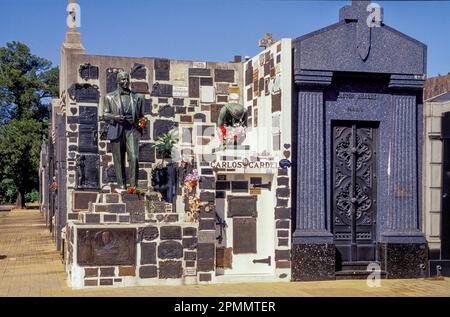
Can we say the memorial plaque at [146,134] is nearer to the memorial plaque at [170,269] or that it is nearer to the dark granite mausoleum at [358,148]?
the dark granite mausoleum at [358,148]

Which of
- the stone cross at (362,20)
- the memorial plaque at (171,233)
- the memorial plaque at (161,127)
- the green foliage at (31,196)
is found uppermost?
the stone cross at (362,20)

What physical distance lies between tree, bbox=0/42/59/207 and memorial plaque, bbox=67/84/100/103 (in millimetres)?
27555

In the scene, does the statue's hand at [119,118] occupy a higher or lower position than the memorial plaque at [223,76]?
lower

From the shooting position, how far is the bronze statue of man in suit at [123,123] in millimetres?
12812

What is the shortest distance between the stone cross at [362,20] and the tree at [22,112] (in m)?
30.7

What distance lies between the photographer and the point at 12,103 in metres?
45.1

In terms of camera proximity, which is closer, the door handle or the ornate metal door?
the door handle

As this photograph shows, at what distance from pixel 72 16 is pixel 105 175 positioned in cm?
403

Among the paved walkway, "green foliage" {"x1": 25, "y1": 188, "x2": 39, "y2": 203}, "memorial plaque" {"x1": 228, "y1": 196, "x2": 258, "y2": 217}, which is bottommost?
"green foliage" {"x1": 25, "y1": 188, "x2": 39, "y2": 203}

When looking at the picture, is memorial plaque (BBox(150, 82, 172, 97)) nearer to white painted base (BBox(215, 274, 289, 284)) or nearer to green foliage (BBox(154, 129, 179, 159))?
green foliage (BBox(154, 129, 179, 159))

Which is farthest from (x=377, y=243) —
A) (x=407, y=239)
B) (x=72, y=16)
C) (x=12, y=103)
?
(x=12, y=103)

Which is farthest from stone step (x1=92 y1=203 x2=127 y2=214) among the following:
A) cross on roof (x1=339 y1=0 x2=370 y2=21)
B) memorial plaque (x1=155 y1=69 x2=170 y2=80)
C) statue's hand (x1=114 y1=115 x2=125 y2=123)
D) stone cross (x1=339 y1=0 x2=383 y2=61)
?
cross on roof (x1=339 y1=0 x2=370 y2=21)

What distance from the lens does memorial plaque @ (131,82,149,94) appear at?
595 inches

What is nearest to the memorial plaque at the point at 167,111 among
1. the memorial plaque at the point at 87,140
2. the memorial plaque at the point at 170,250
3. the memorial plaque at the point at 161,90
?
the memorial plaque at the point at 161,90
